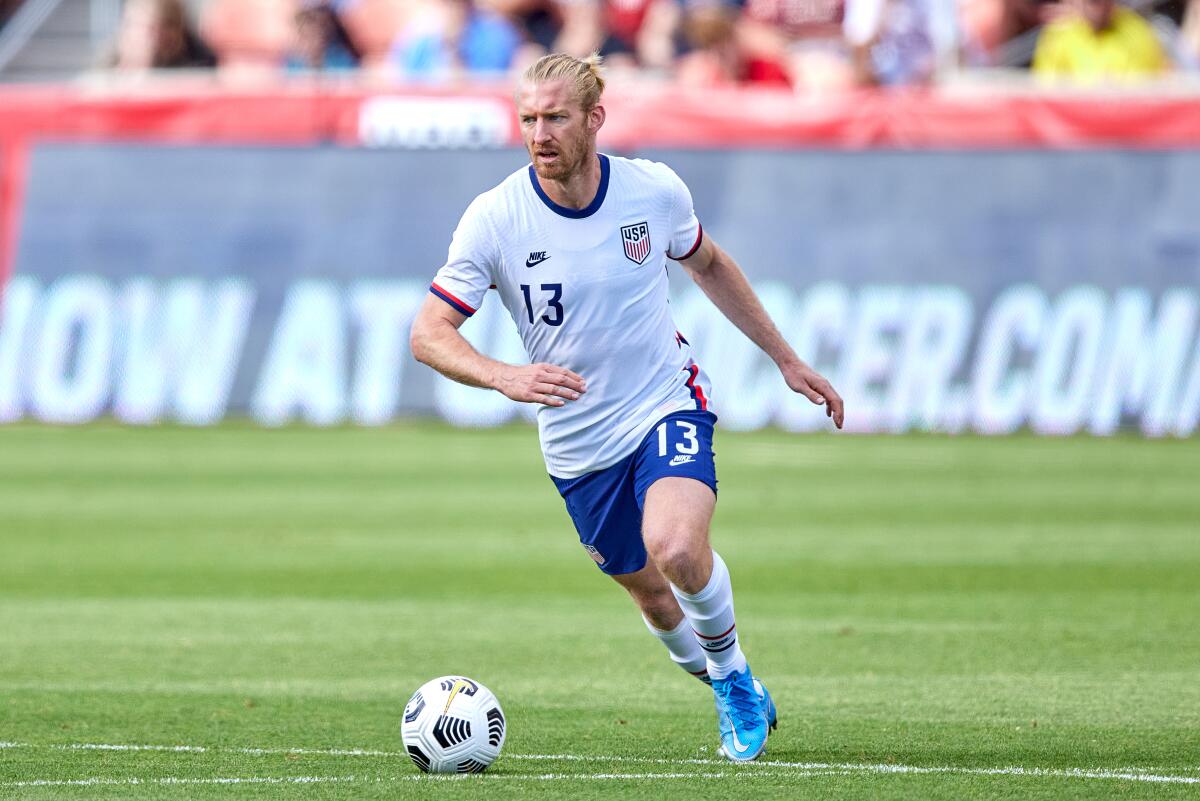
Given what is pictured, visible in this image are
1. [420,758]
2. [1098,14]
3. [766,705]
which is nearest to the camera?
[420,758]

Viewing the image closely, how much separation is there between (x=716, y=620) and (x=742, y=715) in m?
0.36

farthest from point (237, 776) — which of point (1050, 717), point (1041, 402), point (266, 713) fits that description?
point (1041, 402)

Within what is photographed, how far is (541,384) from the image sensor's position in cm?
677

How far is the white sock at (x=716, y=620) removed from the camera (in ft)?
23.9

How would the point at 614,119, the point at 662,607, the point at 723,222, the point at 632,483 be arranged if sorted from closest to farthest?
the point at 632,483 < the point at 662,607 < the point at 723,222 < the point at 614,119

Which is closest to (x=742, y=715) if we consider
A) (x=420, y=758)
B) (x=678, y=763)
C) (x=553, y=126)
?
(x=678, y=763)

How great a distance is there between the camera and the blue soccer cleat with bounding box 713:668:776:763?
7.24m

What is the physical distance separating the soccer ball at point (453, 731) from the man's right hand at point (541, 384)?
3.67 feet

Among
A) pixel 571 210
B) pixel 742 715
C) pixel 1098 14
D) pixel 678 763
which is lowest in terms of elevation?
pixel 678 763

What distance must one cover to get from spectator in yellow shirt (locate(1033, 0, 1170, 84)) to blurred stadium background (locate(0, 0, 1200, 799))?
0.15 ft

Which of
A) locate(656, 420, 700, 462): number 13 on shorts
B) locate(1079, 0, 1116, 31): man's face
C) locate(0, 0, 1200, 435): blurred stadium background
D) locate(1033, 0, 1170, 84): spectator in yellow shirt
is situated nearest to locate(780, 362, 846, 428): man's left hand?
locate(656, 420, 700, 462): number 13 on shorts

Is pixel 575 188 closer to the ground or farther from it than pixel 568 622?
farther from it

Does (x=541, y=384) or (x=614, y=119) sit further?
(x=614, y=119)

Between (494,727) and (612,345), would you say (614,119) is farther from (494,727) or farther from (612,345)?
(494,727)
